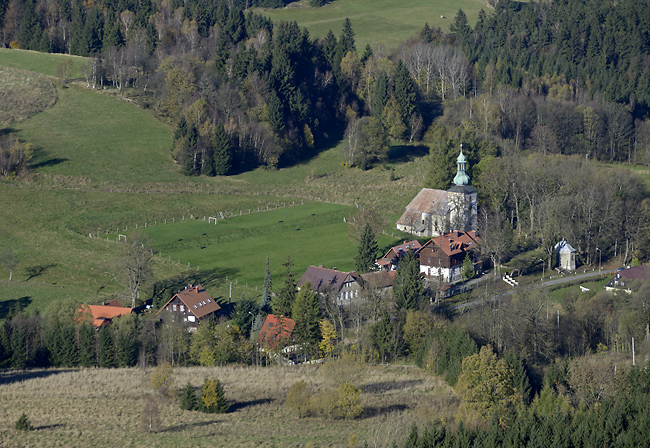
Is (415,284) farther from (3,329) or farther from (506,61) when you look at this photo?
(506,61)

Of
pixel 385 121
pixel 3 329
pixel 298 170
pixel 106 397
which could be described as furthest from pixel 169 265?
pixel 385 121

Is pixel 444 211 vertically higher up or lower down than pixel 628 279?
Result: higher up

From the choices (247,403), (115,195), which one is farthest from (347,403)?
(115,195)

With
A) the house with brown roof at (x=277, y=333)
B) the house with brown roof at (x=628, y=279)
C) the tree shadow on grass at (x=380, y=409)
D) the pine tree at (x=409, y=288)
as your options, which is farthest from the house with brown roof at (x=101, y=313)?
the house with brown roof at (x=628, y=279)

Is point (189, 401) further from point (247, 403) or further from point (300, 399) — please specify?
point (300, 399)

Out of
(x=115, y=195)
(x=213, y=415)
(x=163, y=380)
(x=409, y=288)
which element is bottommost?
(x=213, y=415)

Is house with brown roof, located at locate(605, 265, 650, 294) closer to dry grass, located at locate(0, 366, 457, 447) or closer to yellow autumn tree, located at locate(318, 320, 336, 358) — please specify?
dry grass, located at locate(0, 366, 457, 447)
